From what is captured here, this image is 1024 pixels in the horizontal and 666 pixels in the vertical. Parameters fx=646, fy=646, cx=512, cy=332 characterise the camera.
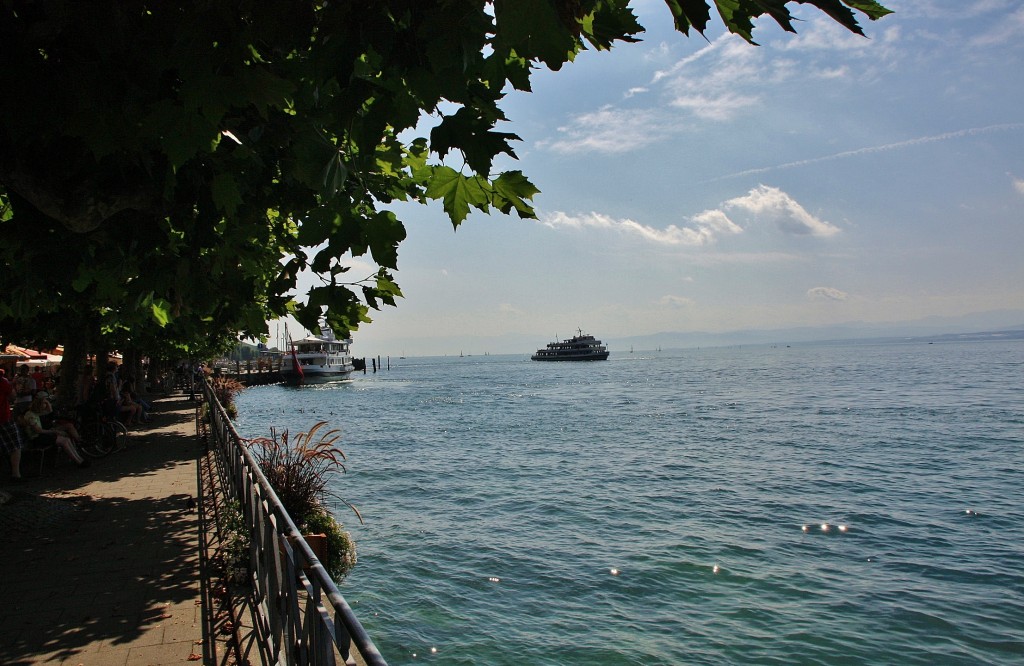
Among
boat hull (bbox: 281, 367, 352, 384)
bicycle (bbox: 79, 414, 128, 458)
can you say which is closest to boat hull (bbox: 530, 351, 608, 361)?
boat hull (bbox: 281, 367, 352, 384)

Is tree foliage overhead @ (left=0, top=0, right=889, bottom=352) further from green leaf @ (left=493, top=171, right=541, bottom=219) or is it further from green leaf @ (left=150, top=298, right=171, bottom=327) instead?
green leaf @ (left=150, top=298, right=171, bottom=327)

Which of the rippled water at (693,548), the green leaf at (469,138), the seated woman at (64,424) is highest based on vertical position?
the green leaf at (469,138)

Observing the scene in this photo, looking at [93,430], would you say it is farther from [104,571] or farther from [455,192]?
[455,192]

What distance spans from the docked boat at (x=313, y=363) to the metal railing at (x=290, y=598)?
80.7 m

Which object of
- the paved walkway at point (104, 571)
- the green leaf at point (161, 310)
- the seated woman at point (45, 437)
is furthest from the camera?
the seated woman at point (45, 437)

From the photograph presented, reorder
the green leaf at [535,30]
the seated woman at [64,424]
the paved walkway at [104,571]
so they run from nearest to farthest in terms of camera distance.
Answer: the green leaf at [535,30]
the paved walkway at [104,571]
the seated woman at [64,424]

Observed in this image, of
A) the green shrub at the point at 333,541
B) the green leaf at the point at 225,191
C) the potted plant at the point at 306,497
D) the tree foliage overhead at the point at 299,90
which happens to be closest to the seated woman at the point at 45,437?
the potted plant at the point at 306,497

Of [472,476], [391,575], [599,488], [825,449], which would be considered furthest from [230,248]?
[825,449]

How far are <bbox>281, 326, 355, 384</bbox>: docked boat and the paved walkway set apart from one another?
244 ft

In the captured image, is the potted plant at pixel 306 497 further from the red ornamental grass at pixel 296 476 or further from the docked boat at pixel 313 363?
the docked boat at pixel 313 363

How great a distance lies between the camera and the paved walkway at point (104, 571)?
15.6 feet

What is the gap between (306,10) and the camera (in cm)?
215

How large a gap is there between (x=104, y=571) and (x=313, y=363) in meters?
87.4

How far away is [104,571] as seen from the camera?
254 inches
